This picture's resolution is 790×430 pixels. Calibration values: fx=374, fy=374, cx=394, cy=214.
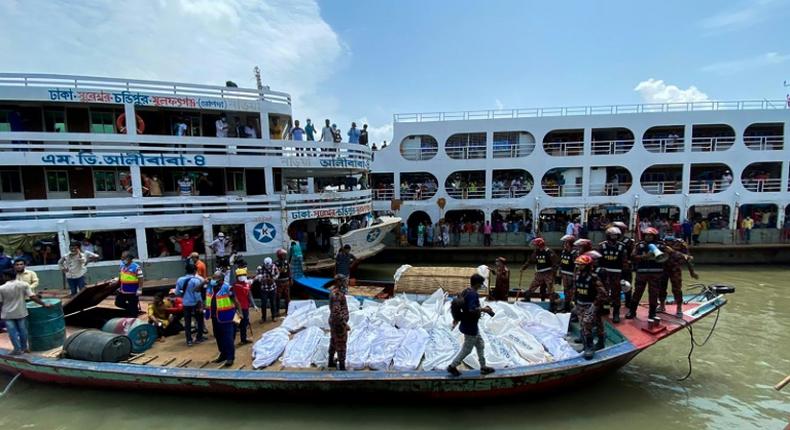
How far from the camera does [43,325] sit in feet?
21.2

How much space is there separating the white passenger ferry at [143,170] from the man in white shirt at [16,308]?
508cm

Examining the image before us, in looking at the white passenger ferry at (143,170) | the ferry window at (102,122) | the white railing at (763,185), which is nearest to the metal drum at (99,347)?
the white passenger ferry at (143,170)

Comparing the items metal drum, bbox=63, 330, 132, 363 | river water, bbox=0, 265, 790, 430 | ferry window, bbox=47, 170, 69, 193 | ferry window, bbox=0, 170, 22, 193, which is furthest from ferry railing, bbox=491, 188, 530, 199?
ferry window, bbox=0, 170, 22, 193

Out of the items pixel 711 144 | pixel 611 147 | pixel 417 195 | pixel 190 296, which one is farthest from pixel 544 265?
pixel 711 144

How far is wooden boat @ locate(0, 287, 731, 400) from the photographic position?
17.9 ft

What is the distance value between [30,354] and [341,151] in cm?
918

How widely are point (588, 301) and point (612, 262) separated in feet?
3.68

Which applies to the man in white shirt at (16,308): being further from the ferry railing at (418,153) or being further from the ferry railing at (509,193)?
the ferry railing at (509,193)

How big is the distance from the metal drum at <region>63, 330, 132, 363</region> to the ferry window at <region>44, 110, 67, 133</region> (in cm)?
787

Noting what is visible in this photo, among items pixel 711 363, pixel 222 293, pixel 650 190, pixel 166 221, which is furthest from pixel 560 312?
pixel 650 190

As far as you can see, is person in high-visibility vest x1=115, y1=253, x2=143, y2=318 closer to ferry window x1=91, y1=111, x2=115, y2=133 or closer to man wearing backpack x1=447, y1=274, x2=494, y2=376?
ferry window x1=91, y1=111, x2=115, y2=133

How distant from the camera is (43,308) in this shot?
251 inches

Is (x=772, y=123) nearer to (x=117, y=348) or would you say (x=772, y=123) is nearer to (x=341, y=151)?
(x=341, y=151)

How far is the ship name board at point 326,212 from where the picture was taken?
1217 centimetres
